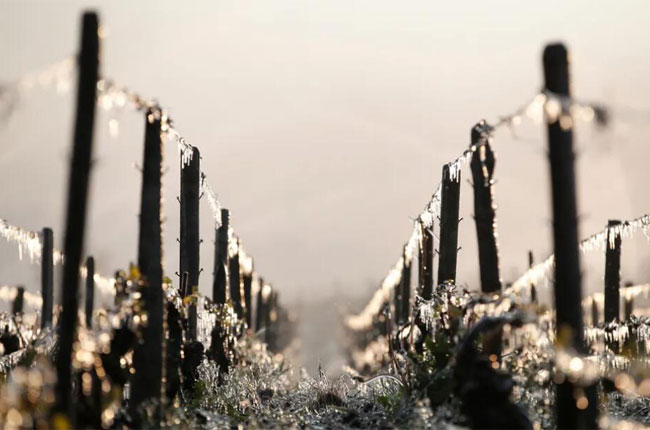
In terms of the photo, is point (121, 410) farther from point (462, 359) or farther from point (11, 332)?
point (11, 332)

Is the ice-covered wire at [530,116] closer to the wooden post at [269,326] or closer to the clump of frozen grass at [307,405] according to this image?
the clump of frozen grass at [307,405]

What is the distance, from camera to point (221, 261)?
17.1 m

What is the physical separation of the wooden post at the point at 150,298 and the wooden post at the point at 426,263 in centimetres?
637

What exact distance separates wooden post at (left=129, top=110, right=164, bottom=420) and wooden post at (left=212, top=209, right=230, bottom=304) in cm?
841

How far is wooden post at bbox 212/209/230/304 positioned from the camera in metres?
16.4

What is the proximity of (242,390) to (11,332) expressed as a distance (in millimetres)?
6276

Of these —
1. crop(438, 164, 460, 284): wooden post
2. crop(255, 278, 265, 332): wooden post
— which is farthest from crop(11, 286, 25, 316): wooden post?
crop(438, 164, 460, 284): wooden post

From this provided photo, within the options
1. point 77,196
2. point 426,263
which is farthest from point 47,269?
point 77,196

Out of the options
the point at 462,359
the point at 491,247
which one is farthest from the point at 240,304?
the point at 462,359

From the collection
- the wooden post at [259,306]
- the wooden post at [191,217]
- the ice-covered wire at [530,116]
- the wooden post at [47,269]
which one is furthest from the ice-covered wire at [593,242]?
the wooden post at [259,306]

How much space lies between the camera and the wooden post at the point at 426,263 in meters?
13.7

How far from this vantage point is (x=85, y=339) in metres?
6.87

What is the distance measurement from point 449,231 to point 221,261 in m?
5.83

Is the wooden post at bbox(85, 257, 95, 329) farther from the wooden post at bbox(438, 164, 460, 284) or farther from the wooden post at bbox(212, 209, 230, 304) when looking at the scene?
the wooden post at bbox(438, 164, 460, 284)
